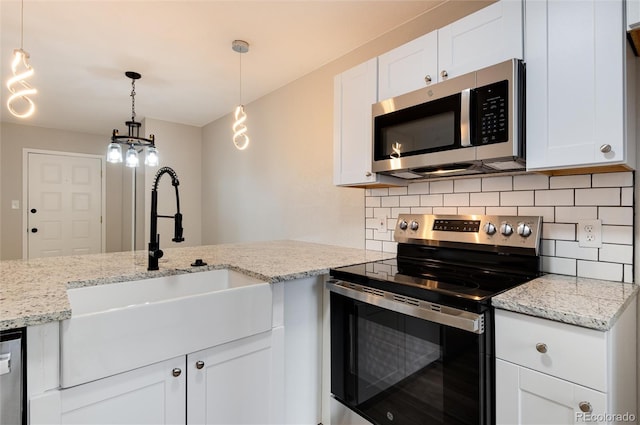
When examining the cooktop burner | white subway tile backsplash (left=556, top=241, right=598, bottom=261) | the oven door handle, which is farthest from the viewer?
white subway tile backsplash (left=556, top=241, right=598, bottom=261)

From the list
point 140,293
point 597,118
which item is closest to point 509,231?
point 597,118

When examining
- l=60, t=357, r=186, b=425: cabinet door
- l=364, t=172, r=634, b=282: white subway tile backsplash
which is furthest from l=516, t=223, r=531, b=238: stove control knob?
l=60, t=357, r=186, b=425: cabinet door

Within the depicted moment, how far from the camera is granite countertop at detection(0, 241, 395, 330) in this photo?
951 millimetres

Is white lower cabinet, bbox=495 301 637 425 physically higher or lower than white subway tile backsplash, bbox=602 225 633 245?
lower

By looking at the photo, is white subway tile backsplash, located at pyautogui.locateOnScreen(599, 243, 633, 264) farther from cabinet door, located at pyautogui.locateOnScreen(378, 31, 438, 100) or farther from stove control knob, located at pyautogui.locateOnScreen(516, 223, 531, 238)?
cabinet door, located at pyautogui.locateOnScreen(378, 31, 438, 100)

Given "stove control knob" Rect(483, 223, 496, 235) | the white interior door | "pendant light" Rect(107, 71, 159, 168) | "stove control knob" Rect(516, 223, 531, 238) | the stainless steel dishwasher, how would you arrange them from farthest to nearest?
the white interior door < "pendant light" Rect(107, 71, 159, 168) < "stove control knob" Rect(483, 223, 496, 235) < "stove control knob" Rect(516, 223, 531, 238) < the stainless steel dishwasher

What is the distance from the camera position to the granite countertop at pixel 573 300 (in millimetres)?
902

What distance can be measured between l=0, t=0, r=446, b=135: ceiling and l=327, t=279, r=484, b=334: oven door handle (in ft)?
5.42

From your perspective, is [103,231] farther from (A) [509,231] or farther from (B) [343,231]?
(A) [509,231]

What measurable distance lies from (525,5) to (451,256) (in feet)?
3.73

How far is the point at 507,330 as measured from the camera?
1045 millimetres

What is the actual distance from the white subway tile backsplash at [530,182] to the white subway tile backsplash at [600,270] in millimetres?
365

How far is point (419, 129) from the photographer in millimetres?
1589

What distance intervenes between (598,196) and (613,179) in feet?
0.27
